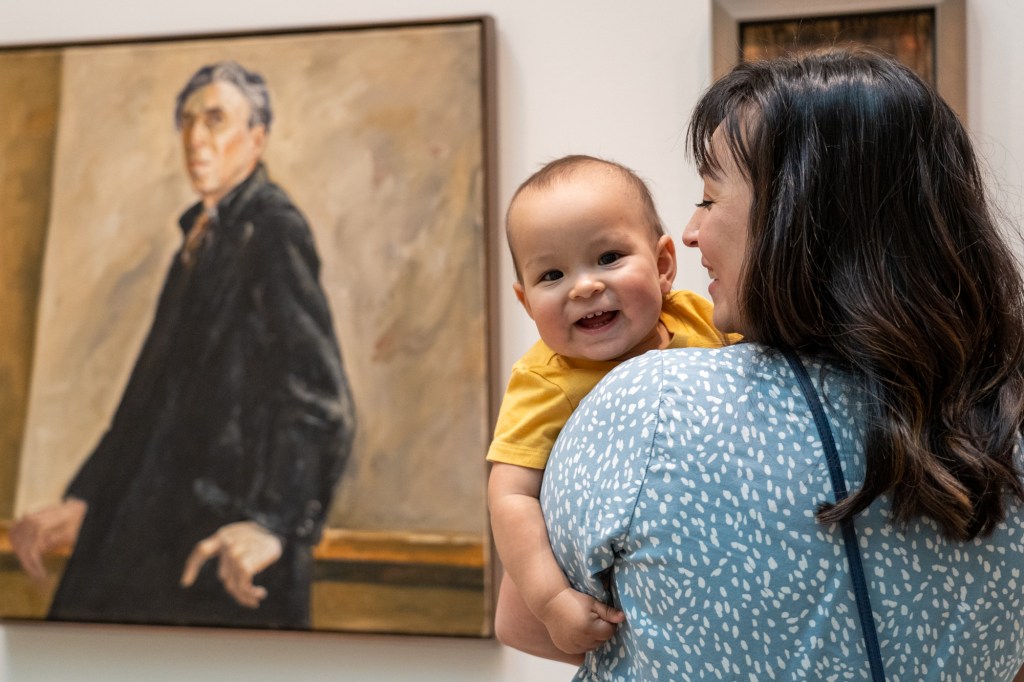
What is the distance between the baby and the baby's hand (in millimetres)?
133

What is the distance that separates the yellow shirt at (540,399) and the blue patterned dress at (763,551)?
29 centimetres

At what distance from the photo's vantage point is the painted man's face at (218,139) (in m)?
1.99

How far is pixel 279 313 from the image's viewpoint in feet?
6.48

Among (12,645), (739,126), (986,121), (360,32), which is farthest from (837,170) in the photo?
(12,645)

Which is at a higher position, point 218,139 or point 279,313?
point 218,139

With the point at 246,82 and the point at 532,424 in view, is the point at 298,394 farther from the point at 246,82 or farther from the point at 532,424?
the point at 532,424

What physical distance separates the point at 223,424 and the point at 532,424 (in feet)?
3.54

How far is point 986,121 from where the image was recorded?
1.79 meters

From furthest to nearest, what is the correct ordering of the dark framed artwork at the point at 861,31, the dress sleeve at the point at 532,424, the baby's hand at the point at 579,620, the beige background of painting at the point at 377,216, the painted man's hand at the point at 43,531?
the painted man's hand at the point at 43,531 → the beige background of painting at the point at 377,216 → the dark framed artwork at the point at 861,31 → the dress sleeve at the point at 532,424 → the baby's hand at the point at 579,620

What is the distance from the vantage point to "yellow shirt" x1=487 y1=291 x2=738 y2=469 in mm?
1072

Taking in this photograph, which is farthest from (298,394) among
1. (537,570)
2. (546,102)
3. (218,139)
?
(537,570)

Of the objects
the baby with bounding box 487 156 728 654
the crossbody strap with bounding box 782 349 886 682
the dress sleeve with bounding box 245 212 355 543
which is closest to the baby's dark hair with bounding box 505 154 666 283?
the baby with bounding box 487 156 728 654

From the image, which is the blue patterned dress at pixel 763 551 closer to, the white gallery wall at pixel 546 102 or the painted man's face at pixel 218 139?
the white gallery wall at pixel 546 102

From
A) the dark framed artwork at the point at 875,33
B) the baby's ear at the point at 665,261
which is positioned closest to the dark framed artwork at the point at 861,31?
the dark framed artwork at the point at 875,33
